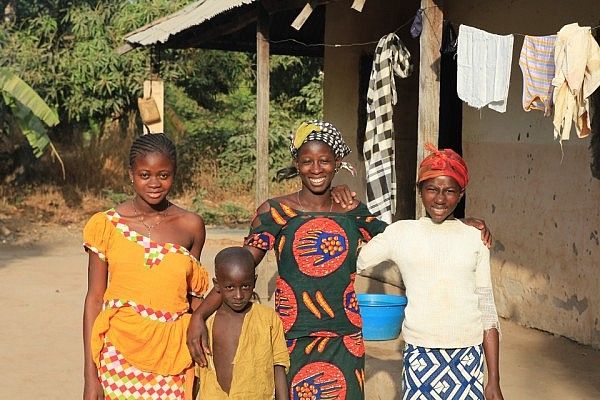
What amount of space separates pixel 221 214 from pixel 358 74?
7670mm

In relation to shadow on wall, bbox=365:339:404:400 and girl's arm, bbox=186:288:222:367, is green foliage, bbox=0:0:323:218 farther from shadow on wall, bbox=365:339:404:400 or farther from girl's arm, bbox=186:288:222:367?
girl's arm, bbox=186:288:222:367

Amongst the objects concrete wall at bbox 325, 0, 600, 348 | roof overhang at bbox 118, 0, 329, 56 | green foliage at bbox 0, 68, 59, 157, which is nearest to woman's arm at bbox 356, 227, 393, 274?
concrete wall at bbox 325, 0, 600, 348

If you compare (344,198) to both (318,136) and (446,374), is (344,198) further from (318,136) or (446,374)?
(446,374)

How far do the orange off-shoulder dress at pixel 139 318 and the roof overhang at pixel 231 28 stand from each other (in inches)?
166

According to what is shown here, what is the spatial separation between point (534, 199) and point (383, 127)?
4.05 ft

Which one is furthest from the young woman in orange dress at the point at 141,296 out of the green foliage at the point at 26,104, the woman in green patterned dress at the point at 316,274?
the green foliage at the point at 26,104

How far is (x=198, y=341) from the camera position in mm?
2545

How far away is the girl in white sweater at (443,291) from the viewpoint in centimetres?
286

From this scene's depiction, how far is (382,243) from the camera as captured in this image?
9.63 ft

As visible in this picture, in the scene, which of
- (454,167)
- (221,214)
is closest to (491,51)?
(454,167)

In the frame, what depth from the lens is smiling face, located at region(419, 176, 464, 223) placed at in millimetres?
2838

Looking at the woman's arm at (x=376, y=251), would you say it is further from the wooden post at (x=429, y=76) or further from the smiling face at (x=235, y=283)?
the wooden post at (x=429, y=76)

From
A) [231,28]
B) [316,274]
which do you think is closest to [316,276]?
[316,274]

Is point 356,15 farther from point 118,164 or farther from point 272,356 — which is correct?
point 118,164
